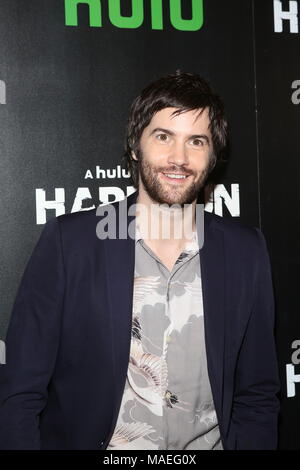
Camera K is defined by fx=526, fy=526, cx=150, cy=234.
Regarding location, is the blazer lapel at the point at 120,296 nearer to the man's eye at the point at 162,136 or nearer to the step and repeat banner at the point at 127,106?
the man's eye at the point at 162,136

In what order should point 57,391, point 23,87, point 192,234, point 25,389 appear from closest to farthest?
point 25,389
point 57,391
point 192,234
point 23,87

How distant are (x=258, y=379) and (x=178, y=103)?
1.01 meters

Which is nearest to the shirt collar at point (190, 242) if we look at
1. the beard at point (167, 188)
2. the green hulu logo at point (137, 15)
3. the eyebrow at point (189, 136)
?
the beard at point (167, 188)

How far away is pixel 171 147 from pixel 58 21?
77 cm

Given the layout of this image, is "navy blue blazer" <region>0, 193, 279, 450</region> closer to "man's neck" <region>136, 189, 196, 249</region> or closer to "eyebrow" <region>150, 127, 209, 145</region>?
"man's neck" <region>136, 189, 196, 249</region>

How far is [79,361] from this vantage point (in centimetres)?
170

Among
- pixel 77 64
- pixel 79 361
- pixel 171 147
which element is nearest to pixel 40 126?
pixel 77 64

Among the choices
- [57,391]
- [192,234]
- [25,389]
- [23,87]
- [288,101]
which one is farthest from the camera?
[288,101]

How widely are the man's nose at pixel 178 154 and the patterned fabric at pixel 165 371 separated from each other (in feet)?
1.04

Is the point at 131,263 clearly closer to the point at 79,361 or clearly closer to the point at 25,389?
the point at 79,361

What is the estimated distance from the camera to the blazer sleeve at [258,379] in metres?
1.82

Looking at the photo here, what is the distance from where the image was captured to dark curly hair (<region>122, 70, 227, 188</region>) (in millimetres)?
1891

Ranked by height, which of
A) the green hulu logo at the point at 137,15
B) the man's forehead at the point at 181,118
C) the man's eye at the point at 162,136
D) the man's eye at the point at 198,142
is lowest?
the man's eye at the point at 198,142

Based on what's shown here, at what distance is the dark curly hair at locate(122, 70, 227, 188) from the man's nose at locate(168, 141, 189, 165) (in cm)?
12
